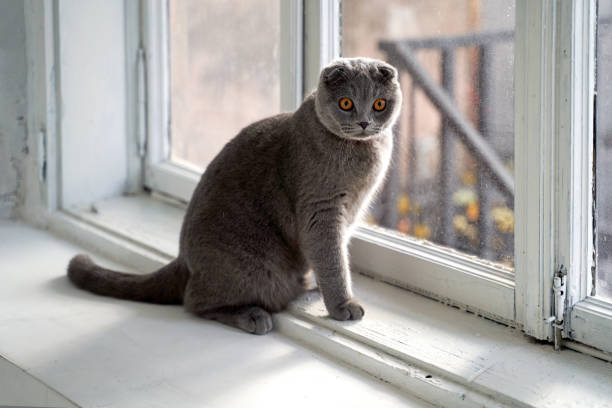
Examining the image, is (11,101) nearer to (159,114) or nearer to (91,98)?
(91,98)

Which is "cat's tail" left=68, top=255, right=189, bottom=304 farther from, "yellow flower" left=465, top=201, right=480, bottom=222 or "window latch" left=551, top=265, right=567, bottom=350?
"window latch" left=551, top=265, right=567, bottom=350

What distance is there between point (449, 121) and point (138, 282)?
2.63 ft

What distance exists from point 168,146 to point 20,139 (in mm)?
435

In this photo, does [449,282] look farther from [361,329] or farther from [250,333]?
[250,333]

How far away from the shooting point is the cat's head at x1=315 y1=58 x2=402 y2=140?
1.59 meters

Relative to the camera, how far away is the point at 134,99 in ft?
7.93

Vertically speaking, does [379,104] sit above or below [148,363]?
above

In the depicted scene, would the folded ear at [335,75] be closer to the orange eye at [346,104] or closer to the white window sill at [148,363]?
the orange eye at [346,104]

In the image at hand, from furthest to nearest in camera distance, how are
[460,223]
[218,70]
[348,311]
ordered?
[218,70]
[460,223]
[348,311]

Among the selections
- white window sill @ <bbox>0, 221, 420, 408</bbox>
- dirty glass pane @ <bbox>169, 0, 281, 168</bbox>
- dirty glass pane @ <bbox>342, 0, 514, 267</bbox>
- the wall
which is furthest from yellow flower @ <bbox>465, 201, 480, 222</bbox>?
the wall

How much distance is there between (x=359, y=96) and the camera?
5.22 feet

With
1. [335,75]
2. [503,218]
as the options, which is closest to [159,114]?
[335,75]

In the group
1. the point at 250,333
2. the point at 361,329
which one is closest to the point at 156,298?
the point at 250,333

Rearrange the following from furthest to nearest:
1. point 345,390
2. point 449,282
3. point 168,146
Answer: point 168,146, point 449,282, point 345,390
